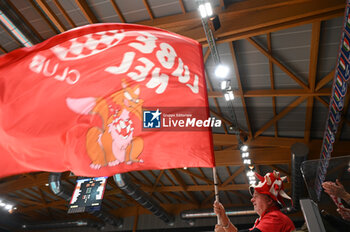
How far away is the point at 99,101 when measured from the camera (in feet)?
10.0

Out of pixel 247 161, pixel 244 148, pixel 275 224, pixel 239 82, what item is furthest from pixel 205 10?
pixel 247 161

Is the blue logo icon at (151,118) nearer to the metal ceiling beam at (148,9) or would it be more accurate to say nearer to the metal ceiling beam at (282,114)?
the metal ceiling beam at (148,9)

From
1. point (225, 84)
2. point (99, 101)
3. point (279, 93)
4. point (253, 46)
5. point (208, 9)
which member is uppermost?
point (253, 46)

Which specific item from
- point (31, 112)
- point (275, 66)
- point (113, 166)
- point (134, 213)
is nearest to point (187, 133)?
point (113, 166)

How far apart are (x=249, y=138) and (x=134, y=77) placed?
10126 millimetres

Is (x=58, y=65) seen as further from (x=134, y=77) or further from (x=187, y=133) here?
(x=187, y=133)

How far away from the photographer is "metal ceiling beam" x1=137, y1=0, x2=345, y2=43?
6445 mm

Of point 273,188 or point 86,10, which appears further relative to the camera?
point 86,10

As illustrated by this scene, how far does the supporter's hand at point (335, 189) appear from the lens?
76.0 inches

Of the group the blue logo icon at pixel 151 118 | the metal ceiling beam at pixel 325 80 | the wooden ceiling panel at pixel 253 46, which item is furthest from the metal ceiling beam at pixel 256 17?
the blue logo icon at pixel 151 118

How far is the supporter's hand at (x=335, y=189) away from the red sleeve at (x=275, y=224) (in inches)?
21.3

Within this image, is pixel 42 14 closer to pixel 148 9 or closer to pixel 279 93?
pixel 148 9

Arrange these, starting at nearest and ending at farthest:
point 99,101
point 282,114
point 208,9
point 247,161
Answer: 1. point 99,101
2. point 208,9
3. point 282,114
4. point 247,161

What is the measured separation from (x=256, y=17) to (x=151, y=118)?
A: 5.35 metres
